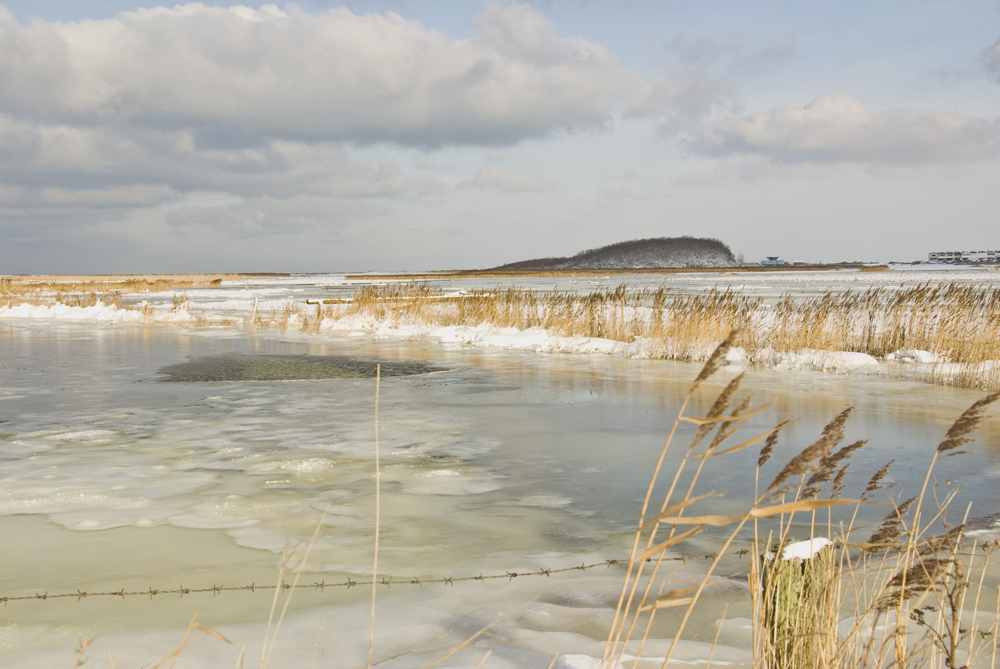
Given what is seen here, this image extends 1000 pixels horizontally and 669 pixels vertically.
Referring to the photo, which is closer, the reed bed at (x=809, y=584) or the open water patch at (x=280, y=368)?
the reed bed at (x=809, y=584)

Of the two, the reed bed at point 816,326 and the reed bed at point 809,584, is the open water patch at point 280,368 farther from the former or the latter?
the reed bed at point 809,584

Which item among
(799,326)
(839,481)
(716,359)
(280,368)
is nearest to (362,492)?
(839,481)

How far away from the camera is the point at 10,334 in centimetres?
2116

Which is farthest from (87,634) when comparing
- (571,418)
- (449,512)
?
(571,418)

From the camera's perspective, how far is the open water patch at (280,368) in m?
12.7

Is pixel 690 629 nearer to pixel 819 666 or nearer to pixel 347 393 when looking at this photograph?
pixel 819 666

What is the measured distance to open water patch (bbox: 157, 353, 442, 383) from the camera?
Answer: 501 inches

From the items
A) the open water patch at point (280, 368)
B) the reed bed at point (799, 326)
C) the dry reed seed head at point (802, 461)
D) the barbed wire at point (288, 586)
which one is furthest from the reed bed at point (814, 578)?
the open water patch at point (280, 368)

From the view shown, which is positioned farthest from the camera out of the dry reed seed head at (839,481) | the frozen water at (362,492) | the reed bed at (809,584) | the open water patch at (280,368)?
the open water patch at (280,368)

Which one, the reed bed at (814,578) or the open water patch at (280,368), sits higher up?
the reed bed at (814,578)

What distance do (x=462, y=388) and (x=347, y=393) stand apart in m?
1.83

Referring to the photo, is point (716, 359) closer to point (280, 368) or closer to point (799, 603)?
point (799, 603)

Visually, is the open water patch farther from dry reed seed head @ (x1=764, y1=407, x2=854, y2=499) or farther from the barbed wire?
dry reed seed head @ (x1=764, y1=407, x2=854, y2=499)

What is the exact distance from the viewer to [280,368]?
545 inches
